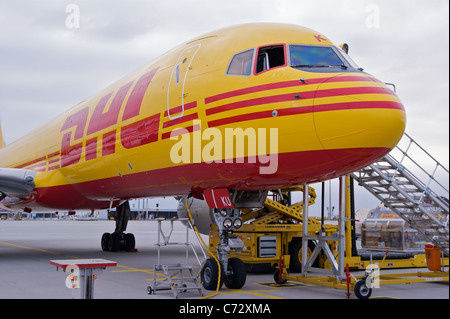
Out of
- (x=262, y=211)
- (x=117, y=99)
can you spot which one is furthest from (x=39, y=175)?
(x=262, y=211)

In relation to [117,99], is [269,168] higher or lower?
lower

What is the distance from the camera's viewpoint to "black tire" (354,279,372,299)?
28.5 feet

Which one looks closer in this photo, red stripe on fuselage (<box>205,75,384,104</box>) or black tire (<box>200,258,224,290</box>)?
red stripe on fuselage (<box>205,75,384,104</box>)

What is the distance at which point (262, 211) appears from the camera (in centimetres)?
1413

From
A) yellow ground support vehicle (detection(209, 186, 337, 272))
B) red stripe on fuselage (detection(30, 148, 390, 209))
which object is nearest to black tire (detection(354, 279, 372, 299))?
red stripe on fuselage (detection(30, 148, 390, 209))

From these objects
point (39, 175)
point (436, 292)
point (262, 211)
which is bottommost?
point (436, 292)

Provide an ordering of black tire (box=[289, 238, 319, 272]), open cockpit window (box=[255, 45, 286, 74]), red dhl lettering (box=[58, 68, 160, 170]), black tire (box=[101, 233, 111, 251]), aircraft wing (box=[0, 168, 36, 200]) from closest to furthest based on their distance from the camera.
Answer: open cockpit window (box=[255, 45, 286, 74]), red dhl lettering (box=[58, 68, 160, 170]), black tire (box=[289, 238, 319, 272]), aircraft wing (box=[0, 168, 36, 200]), black tire (box=[101, 233, 111, 251])

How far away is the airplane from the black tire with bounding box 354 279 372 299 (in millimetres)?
1914

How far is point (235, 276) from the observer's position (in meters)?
9.41

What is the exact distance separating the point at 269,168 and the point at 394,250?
34.9 ft

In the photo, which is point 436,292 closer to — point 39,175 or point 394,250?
point 394,250

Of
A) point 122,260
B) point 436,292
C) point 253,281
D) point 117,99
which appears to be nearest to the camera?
point 436,292

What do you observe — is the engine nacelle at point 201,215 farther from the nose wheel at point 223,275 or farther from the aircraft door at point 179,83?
the aircraft door at point 179,83

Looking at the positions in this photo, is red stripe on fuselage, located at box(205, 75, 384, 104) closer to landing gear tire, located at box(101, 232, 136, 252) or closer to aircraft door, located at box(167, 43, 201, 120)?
aircraft door, located at box(167, 43, 201, 120)
